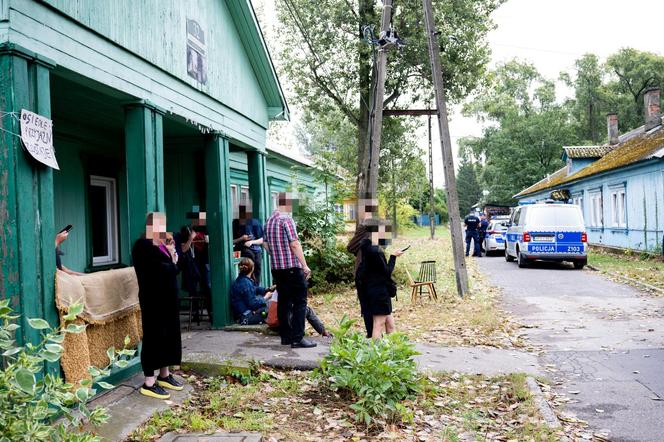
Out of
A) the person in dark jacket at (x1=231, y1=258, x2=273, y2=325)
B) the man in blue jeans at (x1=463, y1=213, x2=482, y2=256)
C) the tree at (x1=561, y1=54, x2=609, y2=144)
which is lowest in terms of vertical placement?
the person in dark jacket at (x1=231, y1=258, x2=273, y2=325)

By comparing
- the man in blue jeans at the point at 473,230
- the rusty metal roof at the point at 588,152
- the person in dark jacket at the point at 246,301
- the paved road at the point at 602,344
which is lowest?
the paved road at the point at 602,344

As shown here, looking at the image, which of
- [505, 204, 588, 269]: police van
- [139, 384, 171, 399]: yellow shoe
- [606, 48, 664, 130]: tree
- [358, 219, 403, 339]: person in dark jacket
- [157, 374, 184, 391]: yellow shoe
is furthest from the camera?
[606, 48, 664, 130]: tree

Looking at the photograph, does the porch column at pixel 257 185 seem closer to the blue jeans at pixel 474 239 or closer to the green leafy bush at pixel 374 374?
the green leafy bush at pixel 374 374

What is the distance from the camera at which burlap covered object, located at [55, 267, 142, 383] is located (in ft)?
15.7

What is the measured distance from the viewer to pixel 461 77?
22.6 meters

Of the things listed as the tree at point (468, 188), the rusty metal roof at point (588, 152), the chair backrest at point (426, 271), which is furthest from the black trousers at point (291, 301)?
the tree at point (468, 188)

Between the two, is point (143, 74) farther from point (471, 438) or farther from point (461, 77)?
point (461, 77)

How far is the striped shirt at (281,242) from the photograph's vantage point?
7.22 meters

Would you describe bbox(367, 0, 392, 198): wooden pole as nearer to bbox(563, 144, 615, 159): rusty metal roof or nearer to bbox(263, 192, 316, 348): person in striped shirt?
bbox(263, 192, 316, 348): person in striped shirt

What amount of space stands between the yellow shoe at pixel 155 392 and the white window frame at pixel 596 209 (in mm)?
25523

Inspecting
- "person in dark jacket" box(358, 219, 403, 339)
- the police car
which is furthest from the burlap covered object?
the police car

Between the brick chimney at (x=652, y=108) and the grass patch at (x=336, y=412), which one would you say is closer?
the grass patch at (x=336, y=412)

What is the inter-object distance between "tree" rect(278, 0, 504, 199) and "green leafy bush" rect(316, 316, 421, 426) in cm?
1593

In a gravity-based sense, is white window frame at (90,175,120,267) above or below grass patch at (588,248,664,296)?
above
